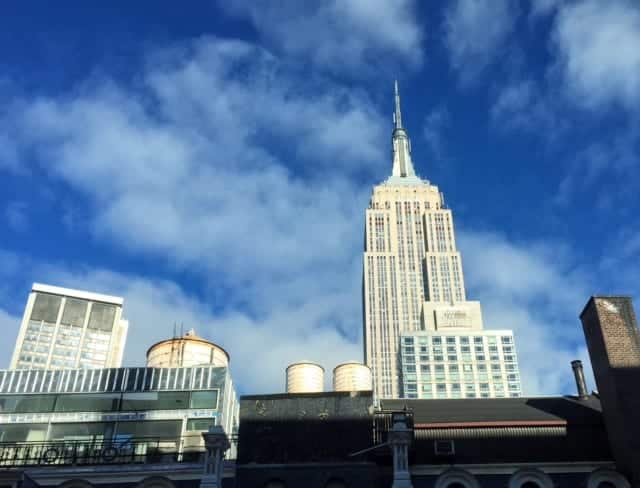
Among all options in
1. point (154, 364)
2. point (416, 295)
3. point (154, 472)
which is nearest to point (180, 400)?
point (154, 364)

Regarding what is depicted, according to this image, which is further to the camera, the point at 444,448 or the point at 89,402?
the point at 89,402

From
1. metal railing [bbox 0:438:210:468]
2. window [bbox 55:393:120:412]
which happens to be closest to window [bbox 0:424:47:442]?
window [bbox 55:393:120:412]

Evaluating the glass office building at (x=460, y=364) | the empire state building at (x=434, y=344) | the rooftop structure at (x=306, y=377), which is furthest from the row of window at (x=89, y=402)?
the empire state building at (x=434, y=344)

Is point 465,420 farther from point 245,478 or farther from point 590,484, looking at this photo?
point 245,478

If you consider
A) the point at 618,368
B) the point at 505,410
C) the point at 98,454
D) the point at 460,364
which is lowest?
the point at 98,454

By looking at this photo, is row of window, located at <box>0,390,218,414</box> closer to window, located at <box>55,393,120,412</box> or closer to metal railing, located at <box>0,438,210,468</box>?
window, located at <box>55,393,120,412</box>

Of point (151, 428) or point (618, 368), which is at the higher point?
point (151, 428)

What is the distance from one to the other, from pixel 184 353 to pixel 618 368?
2004 inches

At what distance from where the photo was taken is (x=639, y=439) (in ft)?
94.7

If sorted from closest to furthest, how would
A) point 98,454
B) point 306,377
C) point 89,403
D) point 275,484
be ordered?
point 275,484 → point 98,454 → point 89,403 → point 306,377

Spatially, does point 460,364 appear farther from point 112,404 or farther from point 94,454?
point 94,454

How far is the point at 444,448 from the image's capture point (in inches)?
1228

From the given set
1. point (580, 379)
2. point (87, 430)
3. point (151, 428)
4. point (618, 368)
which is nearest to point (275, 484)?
point (618, 368)

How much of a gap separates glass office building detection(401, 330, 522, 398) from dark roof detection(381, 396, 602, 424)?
127m
